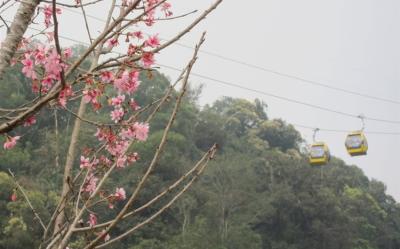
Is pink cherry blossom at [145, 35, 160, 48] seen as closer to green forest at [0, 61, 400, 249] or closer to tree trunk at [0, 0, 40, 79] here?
tree trunk at [0, 0, 40, 79]

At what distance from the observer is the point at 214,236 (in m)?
22.9

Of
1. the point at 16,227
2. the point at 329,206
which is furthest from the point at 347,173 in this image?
the point at 16,227

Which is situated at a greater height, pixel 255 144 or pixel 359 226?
pixel 255 144

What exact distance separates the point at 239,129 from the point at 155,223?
887 inches

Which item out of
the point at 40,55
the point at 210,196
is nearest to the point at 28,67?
the point at 40,55

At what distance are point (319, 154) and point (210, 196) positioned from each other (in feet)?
28.3

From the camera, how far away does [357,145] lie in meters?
17.2

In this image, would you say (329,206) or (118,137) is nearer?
(118,137)

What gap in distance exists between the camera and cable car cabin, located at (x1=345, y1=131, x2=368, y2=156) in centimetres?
1714

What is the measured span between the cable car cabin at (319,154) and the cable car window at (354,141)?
4.17 feet

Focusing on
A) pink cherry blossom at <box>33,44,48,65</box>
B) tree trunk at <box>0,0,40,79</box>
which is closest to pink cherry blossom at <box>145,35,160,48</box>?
pink cherry blossom at <box>33,44,48,65</box>

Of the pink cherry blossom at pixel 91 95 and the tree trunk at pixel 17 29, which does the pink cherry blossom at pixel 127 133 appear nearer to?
the pink cherry blossom at pixel 91 95

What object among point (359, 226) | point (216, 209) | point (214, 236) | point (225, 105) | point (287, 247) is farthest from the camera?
point (225, 105)

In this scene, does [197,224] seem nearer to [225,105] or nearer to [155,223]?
[155,223]
